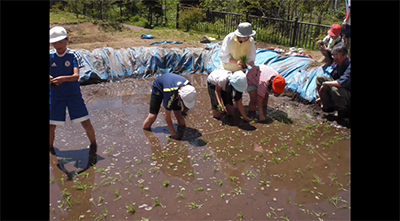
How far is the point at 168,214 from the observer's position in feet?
13.1

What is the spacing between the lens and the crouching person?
246 inches

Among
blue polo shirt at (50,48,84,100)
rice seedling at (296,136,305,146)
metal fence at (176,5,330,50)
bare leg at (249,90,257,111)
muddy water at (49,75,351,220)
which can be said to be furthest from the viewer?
metal fence at (176,5,330,50)

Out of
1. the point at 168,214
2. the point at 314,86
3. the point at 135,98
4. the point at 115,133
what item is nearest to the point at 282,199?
the point at 168,214

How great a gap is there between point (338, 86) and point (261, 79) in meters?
1.43

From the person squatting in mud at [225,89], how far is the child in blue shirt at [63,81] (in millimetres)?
2642

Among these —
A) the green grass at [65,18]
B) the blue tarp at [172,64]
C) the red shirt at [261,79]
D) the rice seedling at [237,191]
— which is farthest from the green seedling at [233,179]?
the green grass at [65,18]

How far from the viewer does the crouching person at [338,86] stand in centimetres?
624

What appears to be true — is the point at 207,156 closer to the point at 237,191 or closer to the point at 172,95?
the point at 237,191

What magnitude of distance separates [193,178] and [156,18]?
53.4 feet

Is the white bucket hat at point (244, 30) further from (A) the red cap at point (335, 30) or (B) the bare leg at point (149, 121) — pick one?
(B) the bare leg at point (149, 121)

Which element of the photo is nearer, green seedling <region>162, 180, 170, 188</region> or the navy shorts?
green seedling <region>162, 180, 170, 188</region>

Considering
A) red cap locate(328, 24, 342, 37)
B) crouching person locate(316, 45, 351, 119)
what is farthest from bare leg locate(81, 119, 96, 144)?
red cap locate(328, 24, 342, 37)

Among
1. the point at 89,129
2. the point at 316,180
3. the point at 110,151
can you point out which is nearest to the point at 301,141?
the point at 316,180

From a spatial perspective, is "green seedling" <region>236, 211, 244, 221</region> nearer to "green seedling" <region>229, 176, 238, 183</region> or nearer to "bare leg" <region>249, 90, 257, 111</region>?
"green seedling" <region>229, 176, 238, 183</region>
